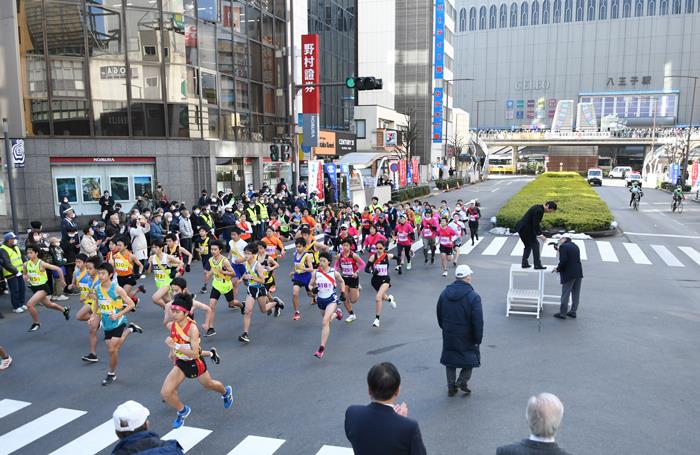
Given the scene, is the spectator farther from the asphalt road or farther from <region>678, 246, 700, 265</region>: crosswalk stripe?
<region>678, 246, 700, 265</region>: crosswalk stripe

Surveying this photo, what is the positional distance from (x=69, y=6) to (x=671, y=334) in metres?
25.5

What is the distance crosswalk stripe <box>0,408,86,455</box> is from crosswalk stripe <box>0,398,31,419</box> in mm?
541

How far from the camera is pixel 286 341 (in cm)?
1001

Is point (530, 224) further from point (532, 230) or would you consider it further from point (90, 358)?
point (90, 358)

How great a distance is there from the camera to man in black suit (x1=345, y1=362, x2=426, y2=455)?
381cm

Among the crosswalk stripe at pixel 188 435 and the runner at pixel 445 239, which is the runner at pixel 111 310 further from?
the runner at pixel 445 239

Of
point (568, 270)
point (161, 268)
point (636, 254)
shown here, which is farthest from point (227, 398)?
point (636, 254)

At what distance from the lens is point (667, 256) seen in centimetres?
1852

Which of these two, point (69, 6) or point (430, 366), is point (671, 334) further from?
point (69, 6)

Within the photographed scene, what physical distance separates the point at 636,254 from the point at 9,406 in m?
18.9

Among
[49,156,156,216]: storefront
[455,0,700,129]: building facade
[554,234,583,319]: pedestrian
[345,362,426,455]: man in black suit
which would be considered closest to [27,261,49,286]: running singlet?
[345,362,426,455]: man in black suit

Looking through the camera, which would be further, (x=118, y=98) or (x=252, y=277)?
(x=118, y=98)

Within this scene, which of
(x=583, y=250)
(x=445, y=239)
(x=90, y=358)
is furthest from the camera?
(x=583, y=250)

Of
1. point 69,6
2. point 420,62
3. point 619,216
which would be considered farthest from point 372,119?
point 69,6
